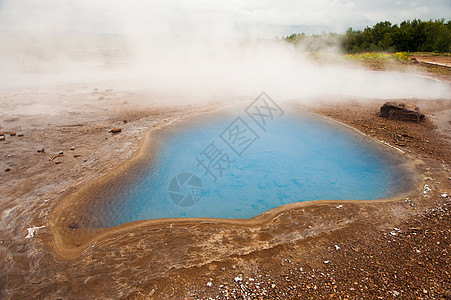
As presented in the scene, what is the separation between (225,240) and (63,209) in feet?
9.17

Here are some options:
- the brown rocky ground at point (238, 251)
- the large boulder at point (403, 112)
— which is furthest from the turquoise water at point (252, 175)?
the large boulder at point (403, 112)

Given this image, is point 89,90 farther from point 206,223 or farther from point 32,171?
point 206,223

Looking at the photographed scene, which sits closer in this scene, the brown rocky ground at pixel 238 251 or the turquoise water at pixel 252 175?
the brown rocky ground at pixel 238 251

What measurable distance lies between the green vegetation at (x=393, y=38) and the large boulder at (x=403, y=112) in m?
18.7

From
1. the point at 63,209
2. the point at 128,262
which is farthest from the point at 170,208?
the point at 63,209

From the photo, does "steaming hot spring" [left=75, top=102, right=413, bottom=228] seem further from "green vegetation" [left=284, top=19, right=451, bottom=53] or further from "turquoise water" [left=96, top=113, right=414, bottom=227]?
"green vegetation" [left=284, top=19, right=451, bottom=53]

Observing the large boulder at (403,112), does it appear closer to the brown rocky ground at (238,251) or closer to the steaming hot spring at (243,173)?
the steaming hot spring at (243,173)

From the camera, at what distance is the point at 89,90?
39.0 ft

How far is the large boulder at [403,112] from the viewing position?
7.92 meters

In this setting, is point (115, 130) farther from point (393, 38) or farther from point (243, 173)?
point (393, 38)

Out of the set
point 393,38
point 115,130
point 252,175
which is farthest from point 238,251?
point 393,38

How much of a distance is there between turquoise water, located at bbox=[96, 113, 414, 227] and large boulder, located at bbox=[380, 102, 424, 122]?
5.85 feet

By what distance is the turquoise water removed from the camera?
→ 4598 mm

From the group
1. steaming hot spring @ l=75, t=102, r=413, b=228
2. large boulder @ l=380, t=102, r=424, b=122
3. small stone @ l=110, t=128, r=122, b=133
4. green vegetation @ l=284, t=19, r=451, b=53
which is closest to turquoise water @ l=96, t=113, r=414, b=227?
steaming hot spring @ l=75, t=102, r=413, b=228
